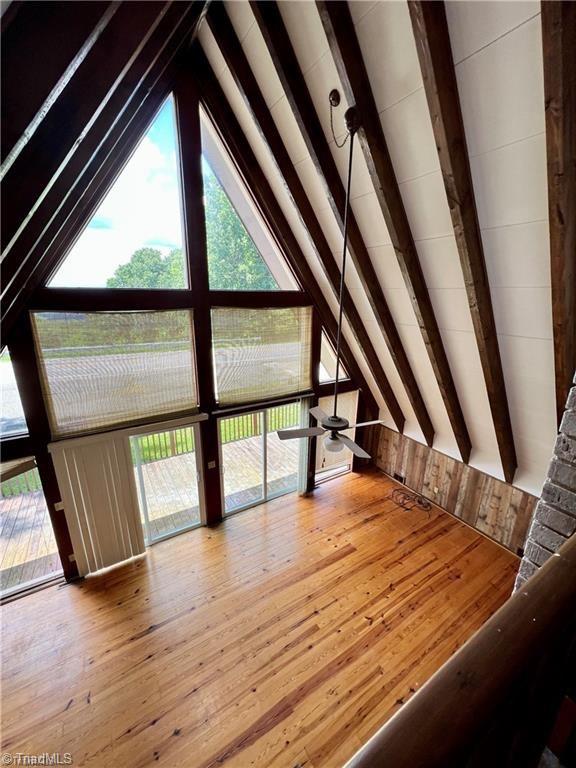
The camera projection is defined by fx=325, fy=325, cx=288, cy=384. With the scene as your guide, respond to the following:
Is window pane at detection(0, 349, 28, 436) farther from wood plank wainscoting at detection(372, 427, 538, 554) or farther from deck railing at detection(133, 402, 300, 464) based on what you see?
wood plank wainscoting at detection(372, 427, 538, 554)

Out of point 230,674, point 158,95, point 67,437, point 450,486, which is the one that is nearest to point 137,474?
point 67,437

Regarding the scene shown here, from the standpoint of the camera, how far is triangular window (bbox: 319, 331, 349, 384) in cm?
581

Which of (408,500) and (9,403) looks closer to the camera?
(9,403)

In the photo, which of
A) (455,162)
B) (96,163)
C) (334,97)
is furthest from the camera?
(96,163)

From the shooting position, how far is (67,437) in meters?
3.89

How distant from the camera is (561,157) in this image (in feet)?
6.10

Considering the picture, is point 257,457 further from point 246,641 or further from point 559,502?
point 559,502

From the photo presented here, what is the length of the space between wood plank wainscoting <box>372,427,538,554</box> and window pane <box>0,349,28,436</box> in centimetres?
590

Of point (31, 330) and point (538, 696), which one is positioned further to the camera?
point (31, 330)

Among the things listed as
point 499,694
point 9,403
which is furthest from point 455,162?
point 9,403

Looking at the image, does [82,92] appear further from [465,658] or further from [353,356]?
[353,356]

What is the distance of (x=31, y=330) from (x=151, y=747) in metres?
4.07

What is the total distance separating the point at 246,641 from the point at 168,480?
252 cm

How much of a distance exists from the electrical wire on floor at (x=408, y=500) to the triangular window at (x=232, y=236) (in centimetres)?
434
